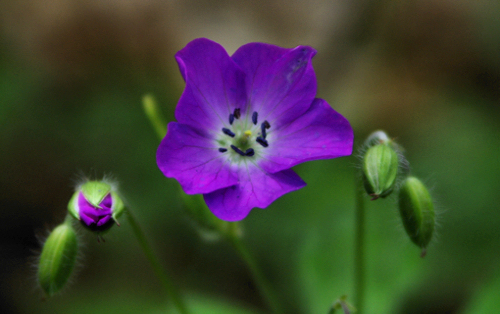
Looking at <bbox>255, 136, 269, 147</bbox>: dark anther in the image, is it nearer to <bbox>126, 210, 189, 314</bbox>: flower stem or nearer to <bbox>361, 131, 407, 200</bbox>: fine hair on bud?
<bbox>361, 131, 407, 200</bbox>: fine hair on bud

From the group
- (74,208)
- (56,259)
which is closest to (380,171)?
(74,208)

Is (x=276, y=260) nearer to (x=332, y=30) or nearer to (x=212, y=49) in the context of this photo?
(x=212, y=49)

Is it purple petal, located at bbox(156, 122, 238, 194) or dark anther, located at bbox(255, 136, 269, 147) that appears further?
dark anther, located at bbox(255, 136, 269, 147)

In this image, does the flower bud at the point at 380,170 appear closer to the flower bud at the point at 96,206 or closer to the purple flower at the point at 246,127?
the purple flower at the point at 246,127

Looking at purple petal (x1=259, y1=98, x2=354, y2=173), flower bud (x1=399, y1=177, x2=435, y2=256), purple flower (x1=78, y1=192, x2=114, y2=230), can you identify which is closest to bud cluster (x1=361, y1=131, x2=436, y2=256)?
flower bud (x1=399, y1=177, x2=435, y2=256)

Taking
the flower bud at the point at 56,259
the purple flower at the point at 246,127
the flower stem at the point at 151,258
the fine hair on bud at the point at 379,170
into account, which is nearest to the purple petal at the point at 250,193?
the purple flower at the point at 246,127

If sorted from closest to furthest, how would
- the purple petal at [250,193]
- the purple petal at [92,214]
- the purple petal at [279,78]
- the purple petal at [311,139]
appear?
the purple petal at [92,214], the purple petal at [250,193], the purple petal at [311,139], the purple petal at [279,78]
